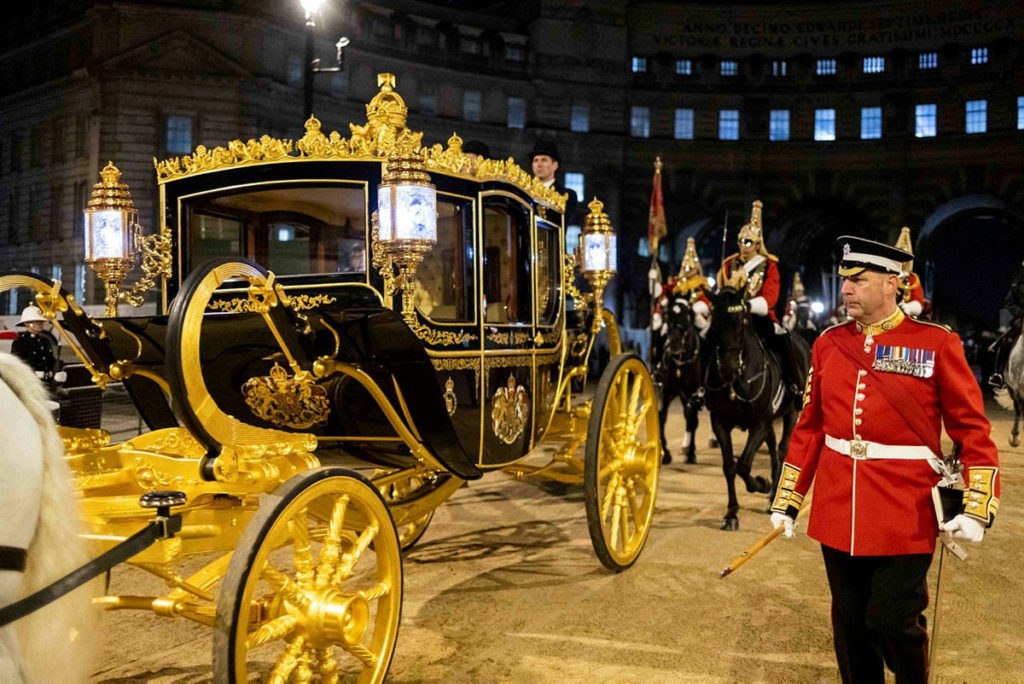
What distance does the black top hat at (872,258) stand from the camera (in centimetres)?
288

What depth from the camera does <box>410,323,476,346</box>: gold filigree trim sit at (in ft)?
12.8

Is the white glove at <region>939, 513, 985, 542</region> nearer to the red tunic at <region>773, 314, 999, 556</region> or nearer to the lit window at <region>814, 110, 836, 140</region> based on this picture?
the red tunic at <region>773, 314, 999, 556</region>

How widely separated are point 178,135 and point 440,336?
23973mm

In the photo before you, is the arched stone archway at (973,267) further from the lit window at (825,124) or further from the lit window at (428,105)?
the lit window at (428,105)

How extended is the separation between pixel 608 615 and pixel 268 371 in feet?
7.22

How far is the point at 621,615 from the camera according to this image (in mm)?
4559

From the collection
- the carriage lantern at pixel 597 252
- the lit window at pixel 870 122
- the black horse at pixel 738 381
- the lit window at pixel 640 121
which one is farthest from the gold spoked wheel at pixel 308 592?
the lit window at pixel 870 122

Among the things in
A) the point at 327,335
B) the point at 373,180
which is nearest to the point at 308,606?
the point at 327,335

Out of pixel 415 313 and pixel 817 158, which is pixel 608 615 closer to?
pixel 415 313

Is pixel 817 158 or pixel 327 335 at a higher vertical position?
pixel 817 158

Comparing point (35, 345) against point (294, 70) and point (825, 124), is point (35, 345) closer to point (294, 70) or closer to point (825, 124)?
point (294, 70)

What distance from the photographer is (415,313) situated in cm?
388

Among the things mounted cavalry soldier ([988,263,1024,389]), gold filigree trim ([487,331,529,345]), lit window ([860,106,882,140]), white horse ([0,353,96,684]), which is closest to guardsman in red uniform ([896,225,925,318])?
mounted cavalry soldier ([988,263,1024,389])

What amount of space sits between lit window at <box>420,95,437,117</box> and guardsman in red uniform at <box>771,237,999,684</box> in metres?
29.2
